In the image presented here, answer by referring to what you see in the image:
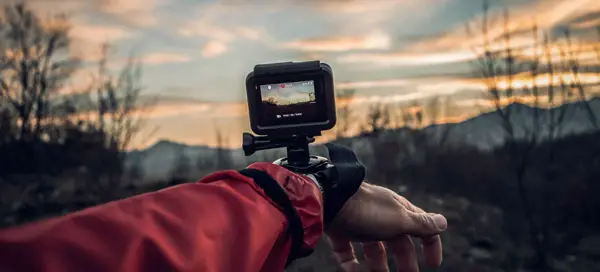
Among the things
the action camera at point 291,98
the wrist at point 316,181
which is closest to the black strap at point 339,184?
the wrist at point 316,181

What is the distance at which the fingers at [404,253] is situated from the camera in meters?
0.96

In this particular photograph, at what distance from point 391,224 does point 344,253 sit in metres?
0.11

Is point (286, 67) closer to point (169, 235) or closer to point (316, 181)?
point (316, 181)

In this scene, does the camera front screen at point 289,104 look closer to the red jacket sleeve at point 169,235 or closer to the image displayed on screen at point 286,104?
the image displayed on screen at point 286,104

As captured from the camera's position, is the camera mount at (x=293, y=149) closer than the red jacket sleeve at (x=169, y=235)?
No

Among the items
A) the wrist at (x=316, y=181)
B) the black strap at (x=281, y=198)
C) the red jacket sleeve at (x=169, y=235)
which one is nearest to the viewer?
the red jacket sleeve at (x=169, y=235)

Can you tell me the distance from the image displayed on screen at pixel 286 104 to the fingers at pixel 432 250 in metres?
0.25

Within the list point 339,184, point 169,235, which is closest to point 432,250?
point 339,184

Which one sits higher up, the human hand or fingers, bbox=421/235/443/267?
the human hand

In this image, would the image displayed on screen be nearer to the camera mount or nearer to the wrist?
the camera mount

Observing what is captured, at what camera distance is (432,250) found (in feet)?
3.22

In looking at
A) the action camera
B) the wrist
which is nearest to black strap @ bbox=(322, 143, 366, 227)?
the wrist

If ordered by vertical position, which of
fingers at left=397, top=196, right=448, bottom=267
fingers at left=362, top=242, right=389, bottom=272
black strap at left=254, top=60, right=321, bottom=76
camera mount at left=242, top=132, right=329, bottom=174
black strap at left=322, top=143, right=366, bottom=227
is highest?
black strap at left=254, top=60, right=321, bottom=76

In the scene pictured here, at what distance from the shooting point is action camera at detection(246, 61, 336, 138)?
104cm
